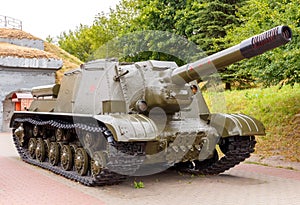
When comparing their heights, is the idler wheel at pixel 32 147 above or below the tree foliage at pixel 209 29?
below

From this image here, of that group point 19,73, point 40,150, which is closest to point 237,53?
point 40,150

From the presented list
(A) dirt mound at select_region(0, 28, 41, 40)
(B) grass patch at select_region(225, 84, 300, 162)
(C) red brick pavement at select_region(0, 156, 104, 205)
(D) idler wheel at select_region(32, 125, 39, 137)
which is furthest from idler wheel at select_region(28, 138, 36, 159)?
(A) dirt mound at select_region(0, 28, 41, 40)

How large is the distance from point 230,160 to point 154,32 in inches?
617

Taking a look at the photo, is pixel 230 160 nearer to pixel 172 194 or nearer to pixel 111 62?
pixel 172 194

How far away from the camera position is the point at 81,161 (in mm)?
9242

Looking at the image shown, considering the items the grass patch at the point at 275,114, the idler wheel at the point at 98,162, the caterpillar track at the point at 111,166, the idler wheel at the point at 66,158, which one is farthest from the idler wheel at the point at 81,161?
the grass patch at the point at 275,114

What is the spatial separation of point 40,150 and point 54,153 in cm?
108

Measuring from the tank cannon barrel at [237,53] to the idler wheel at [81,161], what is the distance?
2.42 meters

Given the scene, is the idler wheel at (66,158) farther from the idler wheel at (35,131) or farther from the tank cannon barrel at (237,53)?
the tank cannon barrel at (237,53)

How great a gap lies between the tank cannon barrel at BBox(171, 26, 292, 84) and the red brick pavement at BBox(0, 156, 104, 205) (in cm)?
287

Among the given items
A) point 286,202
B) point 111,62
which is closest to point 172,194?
point 286,202

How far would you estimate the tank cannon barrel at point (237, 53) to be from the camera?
21.4ft

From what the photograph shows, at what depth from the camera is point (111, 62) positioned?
9.54 meters

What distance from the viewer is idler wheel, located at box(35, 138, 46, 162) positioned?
→ 11594 millimetres
